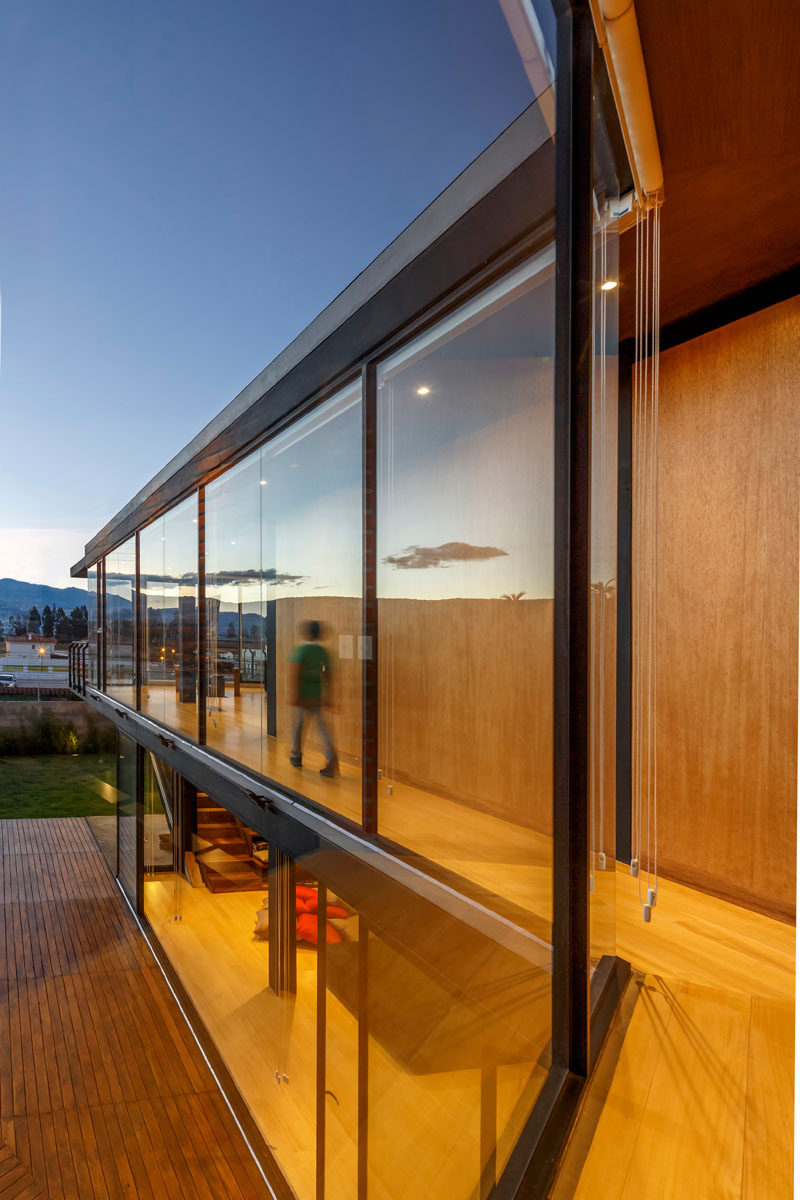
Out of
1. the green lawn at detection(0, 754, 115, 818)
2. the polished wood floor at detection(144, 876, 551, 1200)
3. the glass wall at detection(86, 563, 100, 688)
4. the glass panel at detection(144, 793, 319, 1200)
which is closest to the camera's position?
the green lawn at detection(0, 754, 115, 818)

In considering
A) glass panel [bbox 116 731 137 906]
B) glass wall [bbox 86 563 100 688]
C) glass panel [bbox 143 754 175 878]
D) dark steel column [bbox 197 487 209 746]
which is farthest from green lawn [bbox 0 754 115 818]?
glass wall [bbox 86 563 100 688]

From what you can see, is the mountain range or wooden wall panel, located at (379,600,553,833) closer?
the mountain range

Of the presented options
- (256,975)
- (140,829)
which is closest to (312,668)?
(256,975)

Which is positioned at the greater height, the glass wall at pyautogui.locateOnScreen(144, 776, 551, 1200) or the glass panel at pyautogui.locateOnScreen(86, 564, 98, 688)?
the glass panel at pyautogui.locateOnScreen(86, 564, 98, 688)

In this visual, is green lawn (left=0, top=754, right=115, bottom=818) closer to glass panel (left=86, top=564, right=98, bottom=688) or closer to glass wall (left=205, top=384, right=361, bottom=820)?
glass wall (left=205, top=384, right=361, bottom=820)

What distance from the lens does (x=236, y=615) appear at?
14.9 ft

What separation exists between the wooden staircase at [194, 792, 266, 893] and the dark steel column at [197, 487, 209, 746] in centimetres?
83

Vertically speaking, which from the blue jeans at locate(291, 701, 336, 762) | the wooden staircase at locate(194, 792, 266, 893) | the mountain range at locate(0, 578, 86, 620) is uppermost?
A: the mountain range at locate(0, 578, 86, 620)

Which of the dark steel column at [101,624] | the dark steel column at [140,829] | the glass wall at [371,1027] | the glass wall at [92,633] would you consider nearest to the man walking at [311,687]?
the glass wall at [371,1027]

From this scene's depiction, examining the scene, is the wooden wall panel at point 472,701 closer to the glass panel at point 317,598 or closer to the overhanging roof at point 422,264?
the glass panel at point 317,598

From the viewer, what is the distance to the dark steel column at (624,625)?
10.0 ft

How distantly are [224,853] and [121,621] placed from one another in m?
5.56

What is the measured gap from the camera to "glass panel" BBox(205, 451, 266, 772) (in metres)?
4.11

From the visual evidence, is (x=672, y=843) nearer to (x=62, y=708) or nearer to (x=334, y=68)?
(x=62, y=708)
